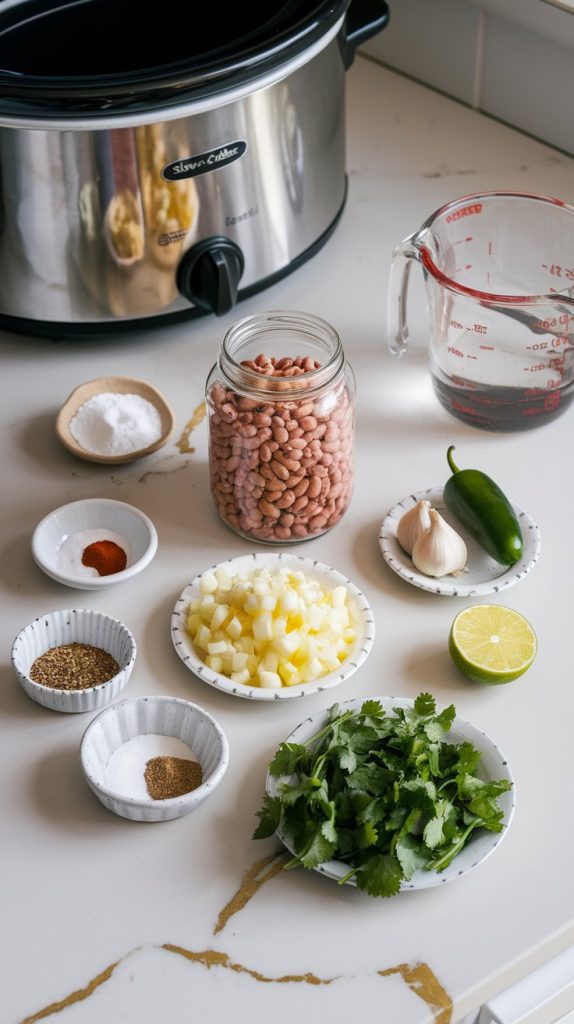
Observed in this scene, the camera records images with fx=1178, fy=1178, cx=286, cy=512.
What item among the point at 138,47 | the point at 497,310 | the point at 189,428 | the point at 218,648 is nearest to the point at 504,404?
the point at 497,310

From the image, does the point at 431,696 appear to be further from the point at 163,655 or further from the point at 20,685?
the point at 20,685

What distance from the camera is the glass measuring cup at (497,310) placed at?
116cm

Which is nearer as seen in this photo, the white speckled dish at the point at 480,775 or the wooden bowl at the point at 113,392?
the white speckled dish at the point at 480,775

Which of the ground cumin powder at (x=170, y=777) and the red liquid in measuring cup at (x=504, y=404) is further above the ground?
the red liquid in measuring cup at (x=504, y=404)

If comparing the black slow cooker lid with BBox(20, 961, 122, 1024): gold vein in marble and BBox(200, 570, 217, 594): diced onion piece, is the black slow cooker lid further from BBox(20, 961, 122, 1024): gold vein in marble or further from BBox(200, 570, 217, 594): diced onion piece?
BBox(20, 961, 122, 1024): gold vein in marble

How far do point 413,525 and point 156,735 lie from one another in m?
0.30

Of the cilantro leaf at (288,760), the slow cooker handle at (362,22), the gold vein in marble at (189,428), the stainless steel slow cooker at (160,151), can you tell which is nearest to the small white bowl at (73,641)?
the cilantro leaf at (288,760)

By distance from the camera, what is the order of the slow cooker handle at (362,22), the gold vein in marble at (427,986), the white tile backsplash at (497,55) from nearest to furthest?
the gold vein in marble at (427,986)
the slow cooker handle at (362,22)
the white tile backsplash at (497,55)

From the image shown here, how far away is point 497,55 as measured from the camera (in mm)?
1587

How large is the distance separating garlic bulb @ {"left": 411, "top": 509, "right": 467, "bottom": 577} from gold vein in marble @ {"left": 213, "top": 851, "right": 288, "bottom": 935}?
30cm

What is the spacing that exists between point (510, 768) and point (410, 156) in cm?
95

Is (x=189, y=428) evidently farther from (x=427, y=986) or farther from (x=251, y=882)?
(x=427, y=986)

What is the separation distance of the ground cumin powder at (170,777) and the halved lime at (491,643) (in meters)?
0.23

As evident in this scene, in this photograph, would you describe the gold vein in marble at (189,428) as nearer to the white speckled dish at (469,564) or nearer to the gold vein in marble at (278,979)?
the white speckled dish at (469,564)
